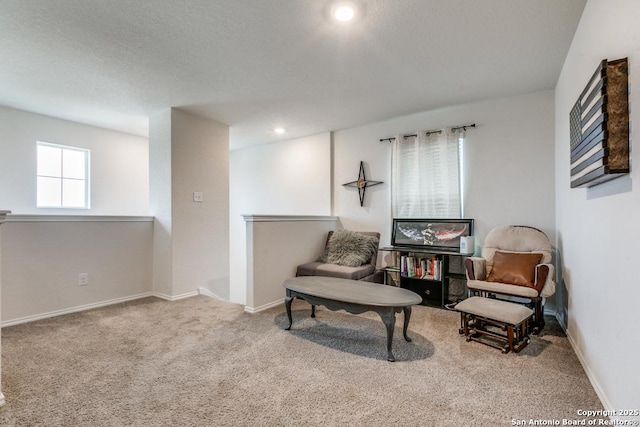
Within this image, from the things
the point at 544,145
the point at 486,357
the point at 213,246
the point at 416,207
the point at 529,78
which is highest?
the point at 529,78

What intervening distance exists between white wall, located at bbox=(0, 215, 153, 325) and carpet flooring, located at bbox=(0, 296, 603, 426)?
29 centimetres

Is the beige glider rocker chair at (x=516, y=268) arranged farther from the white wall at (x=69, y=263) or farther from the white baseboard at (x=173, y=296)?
the white wall at (x=69, y=263)

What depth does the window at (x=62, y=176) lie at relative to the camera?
4.12 metres

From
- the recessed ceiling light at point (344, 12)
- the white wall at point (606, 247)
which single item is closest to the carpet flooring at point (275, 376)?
the white wall at point (606, 247)

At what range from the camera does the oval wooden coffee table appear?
218 centimetres

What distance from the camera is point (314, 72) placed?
2.84 metres

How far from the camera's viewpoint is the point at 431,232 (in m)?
3.78

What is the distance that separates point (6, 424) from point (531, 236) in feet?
13.3

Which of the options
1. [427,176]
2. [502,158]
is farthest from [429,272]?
[502,158]

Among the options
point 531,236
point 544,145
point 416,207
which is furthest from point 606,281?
point 416,207

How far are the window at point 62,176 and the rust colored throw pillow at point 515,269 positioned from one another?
5.48 m

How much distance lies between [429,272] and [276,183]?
3032 mm

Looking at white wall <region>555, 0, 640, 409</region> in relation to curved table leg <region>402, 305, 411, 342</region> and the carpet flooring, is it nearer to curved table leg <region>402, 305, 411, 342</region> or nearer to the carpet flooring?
the carpet flooring

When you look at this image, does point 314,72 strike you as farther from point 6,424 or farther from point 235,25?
point 6,424
